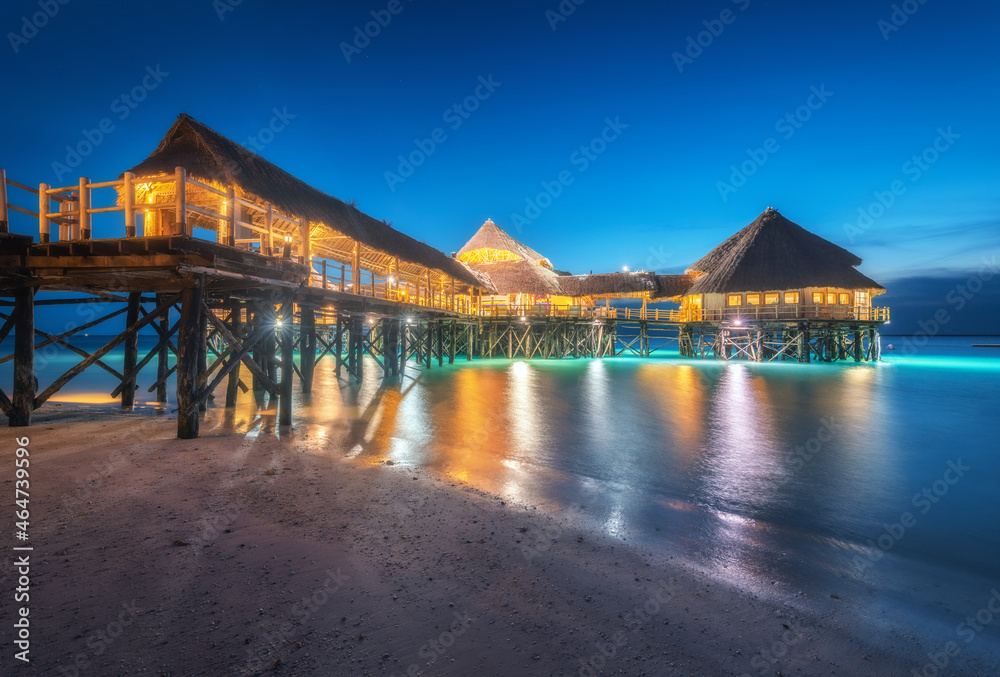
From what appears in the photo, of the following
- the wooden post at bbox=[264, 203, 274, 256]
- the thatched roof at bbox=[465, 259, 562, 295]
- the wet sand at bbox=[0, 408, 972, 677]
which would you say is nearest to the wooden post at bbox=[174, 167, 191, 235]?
the wooden post at bbox=[264, 203, 274, 256]

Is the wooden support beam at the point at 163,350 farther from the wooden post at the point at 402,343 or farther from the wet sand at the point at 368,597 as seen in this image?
the wooden post at the point at 402,343

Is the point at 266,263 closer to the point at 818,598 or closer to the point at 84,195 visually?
the point at 84,195

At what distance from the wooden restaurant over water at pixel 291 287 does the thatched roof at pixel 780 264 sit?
132mm

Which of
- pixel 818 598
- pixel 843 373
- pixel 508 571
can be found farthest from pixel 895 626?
pixel 843 373

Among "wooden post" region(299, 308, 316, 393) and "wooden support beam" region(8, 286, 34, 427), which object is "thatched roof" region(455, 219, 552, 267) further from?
"wooden support beam" region(8, 286, 34, 427)

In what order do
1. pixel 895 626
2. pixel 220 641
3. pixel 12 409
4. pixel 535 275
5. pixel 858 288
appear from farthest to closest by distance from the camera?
pixel 535 275, pixel 858 288, pixel 12 409, pixel 895 626, pixel 220 641

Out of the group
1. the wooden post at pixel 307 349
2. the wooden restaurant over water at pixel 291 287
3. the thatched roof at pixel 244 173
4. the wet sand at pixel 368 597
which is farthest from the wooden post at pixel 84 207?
the wooden post at pixel 307 349

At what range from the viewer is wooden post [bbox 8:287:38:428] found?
7.03 m

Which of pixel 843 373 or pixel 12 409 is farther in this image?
pixel 843 373

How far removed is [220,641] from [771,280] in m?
34.9

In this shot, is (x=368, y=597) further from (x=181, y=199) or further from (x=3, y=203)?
(x=3, y=203)

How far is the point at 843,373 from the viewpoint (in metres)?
23.5

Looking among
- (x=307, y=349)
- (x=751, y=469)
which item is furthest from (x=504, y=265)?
(x=751, y=469)

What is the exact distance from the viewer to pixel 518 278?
3375 cm
